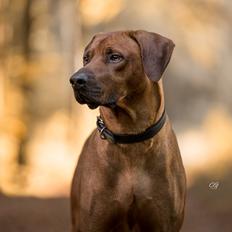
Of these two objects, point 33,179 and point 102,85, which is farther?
point 33,179

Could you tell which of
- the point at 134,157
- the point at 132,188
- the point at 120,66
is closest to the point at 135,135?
the point at 134,157

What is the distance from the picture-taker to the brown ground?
7930 mm

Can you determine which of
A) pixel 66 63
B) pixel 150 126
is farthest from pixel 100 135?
pixel 66 63

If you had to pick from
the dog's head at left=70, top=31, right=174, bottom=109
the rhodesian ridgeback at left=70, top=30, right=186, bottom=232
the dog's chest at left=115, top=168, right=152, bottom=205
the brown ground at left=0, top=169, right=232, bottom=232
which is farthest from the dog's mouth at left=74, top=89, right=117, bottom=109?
the brown ground at left=0, top=169, right=232, bottom=232

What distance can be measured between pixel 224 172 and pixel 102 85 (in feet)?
11.4

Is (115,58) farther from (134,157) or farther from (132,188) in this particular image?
(132,188)

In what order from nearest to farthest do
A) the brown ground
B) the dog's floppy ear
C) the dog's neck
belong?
the dog's floppy ear → the dog's neck → the brown ground

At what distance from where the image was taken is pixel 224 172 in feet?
26.7

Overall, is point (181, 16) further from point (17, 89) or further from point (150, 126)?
point (150, 126)

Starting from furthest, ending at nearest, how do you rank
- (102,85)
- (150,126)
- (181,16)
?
(181,16) < (150,126) < (102,85)

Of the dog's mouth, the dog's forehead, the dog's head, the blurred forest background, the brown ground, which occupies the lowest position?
the brown ground

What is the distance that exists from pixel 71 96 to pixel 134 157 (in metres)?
3.07

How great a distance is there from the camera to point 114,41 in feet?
16.8

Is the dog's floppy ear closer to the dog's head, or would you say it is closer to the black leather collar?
the dog's head
